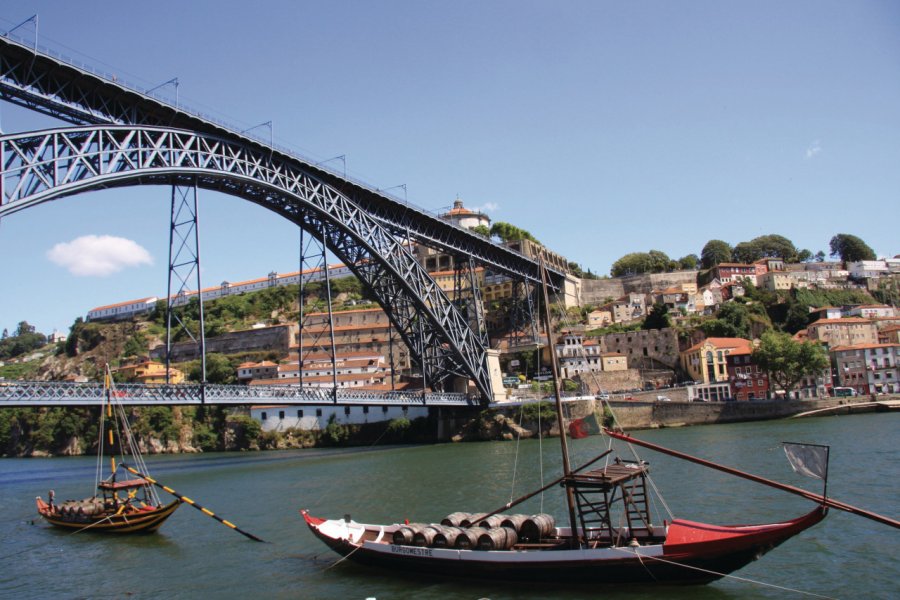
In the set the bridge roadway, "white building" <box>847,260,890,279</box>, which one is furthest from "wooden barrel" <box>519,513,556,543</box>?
"white building" <box>847,260,890,279</box>

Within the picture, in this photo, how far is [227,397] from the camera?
3547cm

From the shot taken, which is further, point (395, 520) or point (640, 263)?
point (640, 263)

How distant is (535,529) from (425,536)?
2.41m

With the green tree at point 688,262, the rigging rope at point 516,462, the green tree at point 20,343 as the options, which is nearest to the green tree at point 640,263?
the green tree at point 688,262

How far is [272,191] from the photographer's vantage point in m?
39.6

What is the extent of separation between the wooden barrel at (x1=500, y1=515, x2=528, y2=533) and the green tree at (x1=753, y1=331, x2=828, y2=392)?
4941 centimetres

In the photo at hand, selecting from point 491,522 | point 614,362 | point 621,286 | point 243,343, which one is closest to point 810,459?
point 491,522

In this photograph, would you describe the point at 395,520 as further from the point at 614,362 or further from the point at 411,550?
the point at 614,362

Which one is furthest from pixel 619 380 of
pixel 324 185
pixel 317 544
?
pixel 317 544

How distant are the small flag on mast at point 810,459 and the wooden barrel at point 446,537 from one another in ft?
22.4

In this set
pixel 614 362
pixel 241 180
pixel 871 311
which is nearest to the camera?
pixel 241 180

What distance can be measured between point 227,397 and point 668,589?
88.5ft

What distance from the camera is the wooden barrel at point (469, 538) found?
14.8m

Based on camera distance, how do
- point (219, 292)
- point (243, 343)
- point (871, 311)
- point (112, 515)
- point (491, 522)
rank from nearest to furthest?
point (491, 522) < point (112, 515) < point (871, 311) < point (243, 343) < point (219, 292)
